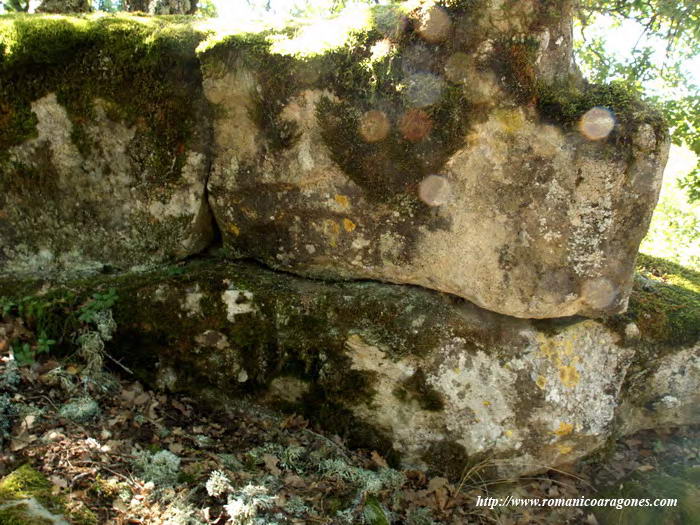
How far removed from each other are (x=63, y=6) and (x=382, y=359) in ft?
13.6

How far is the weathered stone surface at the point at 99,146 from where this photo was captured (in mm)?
3486

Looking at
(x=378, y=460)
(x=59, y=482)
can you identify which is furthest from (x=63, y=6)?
(x=378, y=460)

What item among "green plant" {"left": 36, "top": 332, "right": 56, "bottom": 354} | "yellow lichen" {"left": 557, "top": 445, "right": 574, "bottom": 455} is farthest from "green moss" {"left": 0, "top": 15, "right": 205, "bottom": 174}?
"yellow lichen" {"left": 557, "top": 445, "right": 574, "bottom": 455}

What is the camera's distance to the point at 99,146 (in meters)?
3.65

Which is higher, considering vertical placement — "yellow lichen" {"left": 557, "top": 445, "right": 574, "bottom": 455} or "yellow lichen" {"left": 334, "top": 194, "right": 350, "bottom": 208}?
"yellow lichen" {"left": 334, "top": 194, "right": 350, "bottom": 208}

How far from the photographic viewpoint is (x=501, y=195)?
3277 mm

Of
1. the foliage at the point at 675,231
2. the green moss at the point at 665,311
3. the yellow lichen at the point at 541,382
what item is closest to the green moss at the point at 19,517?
the yellow lichen at the point at 541,382

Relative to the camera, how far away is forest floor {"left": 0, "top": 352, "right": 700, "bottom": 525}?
2.57m

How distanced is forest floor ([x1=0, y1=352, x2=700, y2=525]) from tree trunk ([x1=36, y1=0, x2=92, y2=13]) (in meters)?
3.08

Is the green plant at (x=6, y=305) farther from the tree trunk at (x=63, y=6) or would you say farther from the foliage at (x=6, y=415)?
the tree trunk at (x=63, y=6)

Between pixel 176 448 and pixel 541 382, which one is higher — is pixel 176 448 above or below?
below

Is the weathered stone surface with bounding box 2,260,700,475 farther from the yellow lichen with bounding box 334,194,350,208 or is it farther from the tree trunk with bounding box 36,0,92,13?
the tree trunk with bounding box 36,0,92,13

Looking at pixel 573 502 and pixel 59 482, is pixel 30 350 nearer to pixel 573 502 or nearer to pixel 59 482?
pixel 59 482

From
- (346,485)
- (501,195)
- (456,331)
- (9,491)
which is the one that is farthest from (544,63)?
(9,491)
